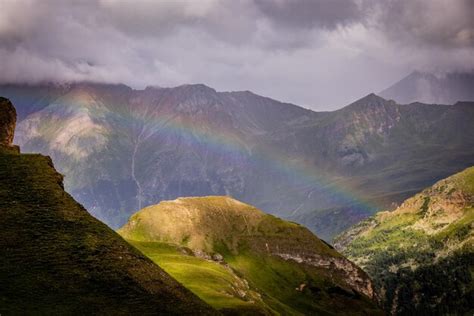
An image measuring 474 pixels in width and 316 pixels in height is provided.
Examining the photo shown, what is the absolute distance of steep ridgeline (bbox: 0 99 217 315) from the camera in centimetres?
7419

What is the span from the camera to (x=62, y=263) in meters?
81.4

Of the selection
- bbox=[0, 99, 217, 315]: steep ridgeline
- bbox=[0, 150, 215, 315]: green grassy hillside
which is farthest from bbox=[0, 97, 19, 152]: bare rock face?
bbox=[0, 150, 215, 315]: green grassy hillside

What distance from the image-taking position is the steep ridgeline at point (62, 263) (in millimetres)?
74188

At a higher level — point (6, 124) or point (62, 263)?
point (6, 124)

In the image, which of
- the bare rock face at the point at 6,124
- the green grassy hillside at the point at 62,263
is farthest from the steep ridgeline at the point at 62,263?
the bare rock face at the point at 6,124

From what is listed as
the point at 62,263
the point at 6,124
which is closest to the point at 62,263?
the point at 62,263

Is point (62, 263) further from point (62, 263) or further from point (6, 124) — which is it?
point (6, 124)

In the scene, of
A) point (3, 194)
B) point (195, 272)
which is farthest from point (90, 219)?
point (195, 272)

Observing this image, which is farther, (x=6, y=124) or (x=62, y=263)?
(x=6, y=124)

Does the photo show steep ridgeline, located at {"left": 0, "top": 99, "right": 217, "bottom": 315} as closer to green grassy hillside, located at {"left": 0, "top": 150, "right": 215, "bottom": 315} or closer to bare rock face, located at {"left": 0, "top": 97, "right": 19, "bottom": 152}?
green grassy hillside, located at {"left": 0, "top": 150, "right": 215, "bottom": 315}

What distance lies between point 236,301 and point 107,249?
7254cm

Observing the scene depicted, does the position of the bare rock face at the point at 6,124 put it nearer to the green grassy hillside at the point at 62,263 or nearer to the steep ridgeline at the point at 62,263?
the steep ridgeline at the point at 62,263

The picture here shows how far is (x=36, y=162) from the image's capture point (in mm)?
105938

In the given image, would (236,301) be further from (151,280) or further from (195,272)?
(151,280)
